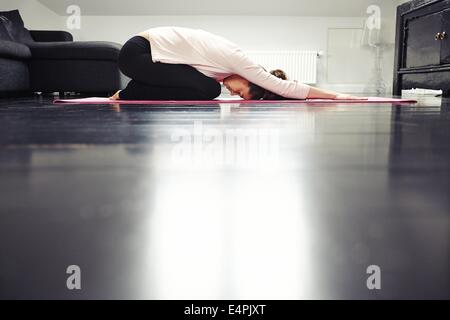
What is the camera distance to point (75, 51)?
3807mm

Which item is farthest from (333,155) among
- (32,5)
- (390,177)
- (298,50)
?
(32,5)

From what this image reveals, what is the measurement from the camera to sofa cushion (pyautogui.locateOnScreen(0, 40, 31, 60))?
3.15 m

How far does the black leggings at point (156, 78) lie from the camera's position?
2.46m

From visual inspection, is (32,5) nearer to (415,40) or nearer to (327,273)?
(415,40)

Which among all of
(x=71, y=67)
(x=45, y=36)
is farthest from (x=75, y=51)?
(x=45, y=36)

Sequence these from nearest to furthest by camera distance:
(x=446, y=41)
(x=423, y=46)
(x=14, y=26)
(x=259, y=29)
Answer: (x=446, y=41) < (x=423, y=46) < (x=14, y=26) < (x=259, y=29)

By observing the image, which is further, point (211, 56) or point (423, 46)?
point (423, 46)

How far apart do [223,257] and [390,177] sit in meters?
0.30

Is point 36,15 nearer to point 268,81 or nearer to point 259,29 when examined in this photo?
point 259,29

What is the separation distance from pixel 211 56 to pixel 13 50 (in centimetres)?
177

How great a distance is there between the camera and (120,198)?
0.44 metres

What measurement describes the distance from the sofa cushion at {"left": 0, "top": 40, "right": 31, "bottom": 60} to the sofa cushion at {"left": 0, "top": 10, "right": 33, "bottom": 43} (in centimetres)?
57

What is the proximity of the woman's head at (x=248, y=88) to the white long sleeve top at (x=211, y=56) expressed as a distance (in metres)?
0.04

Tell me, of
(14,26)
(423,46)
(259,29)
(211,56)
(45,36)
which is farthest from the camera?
(259,29)
